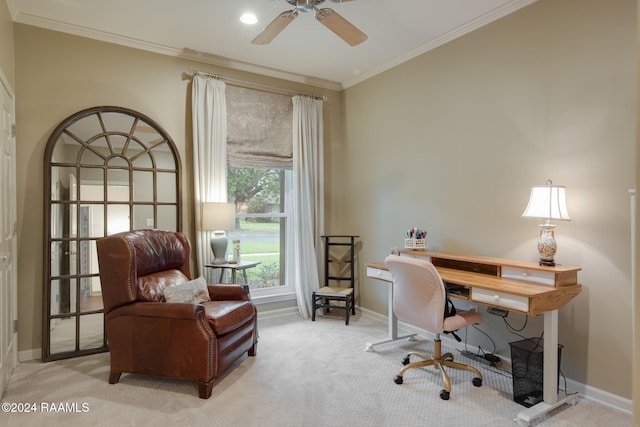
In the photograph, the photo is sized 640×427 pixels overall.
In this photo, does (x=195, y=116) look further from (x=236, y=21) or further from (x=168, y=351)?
(x=168, y=351)

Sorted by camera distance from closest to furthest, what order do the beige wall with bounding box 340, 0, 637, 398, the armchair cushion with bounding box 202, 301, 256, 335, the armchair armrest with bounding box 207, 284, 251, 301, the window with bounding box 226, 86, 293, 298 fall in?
1. the beige wall with bounding box 340, 0, 637, 398
2. the armchair cushion with bounding box 202, 301, 256, 335
3. the armchair armrest with bounding box 207, 284, 251, 301
4. the window with bounding box 226, 86, 293, 298

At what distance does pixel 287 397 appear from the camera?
250 cm

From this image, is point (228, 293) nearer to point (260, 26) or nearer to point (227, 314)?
point (227, 314)

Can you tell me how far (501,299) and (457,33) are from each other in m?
2.35

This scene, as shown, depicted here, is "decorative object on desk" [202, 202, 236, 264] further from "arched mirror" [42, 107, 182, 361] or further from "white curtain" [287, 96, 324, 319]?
"white curtain" [287, 96, 324, 319]

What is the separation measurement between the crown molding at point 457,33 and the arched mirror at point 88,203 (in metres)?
2.45

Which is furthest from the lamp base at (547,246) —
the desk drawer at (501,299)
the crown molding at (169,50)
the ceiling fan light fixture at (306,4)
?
the crown molding at (169,50)

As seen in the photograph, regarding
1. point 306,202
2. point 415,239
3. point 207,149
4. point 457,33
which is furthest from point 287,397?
point 457,33

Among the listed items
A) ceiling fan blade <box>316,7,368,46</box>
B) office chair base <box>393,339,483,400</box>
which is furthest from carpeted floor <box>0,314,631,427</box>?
ceiling fan blade <box>316,7,368,46</box>

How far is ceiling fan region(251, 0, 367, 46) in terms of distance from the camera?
2480 mm

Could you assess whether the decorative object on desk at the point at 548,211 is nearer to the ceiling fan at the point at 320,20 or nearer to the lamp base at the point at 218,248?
the ceiling fan at the point at 320,20

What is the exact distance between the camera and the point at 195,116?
3805mm

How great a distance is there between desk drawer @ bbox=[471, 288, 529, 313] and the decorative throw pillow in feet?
6.79

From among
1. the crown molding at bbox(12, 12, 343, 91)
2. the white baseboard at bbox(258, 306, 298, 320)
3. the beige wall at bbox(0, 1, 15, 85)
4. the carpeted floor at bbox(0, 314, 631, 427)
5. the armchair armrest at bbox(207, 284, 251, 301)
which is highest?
the crown molding at bbox(12, 12, 343, 91)
